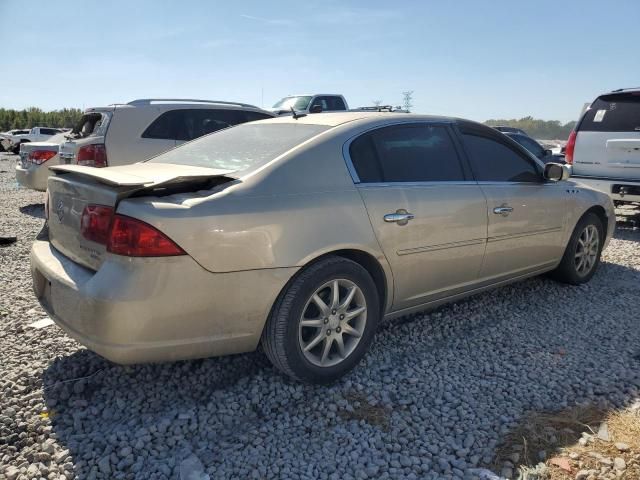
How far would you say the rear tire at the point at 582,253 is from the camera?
4727 mm

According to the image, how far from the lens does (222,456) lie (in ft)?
7.71

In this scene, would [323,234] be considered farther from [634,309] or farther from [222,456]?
[634,309]

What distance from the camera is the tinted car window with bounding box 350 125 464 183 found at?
3.19 m

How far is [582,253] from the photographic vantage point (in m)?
4.86

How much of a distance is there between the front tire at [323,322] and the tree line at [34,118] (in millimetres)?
51977

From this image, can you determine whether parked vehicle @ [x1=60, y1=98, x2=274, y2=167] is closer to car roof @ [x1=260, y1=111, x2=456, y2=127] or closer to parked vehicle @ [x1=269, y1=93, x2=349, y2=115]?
car roof @ [x1=260, y1=111, x2=456, y2=127]

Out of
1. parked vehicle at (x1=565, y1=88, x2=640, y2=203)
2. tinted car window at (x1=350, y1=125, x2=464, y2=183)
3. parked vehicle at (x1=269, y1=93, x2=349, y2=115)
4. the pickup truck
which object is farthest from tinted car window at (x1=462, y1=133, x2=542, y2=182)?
the pickup truck

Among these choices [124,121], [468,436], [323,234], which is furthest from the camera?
[124,121]

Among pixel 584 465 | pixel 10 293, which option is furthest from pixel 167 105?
pixel 584 465

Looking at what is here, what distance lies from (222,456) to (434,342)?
178 centimetres

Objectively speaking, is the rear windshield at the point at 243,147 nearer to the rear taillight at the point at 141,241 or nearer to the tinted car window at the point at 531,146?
the rear taillight at the point at 141,241

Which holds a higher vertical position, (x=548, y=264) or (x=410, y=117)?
Result: (x=410, y=117)

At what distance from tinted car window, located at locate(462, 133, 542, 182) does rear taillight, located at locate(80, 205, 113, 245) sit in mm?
2554

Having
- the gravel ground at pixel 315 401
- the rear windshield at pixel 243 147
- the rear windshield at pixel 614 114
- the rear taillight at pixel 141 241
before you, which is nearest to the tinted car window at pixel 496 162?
the gravel ground at pixel 315 401
